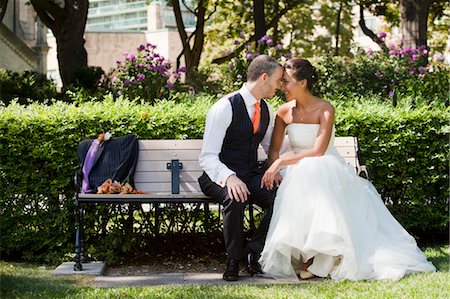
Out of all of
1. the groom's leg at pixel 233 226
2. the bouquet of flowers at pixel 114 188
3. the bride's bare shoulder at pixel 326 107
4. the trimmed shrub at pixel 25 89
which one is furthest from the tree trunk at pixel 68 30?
the groom's leg at pixel 233 226

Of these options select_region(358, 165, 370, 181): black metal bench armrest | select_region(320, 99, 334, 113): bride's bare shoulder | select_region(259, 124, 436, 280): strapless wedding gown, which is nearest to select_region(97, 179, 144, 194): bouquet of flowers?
select_region(259, 124, 436, 280): strapless wedding gown

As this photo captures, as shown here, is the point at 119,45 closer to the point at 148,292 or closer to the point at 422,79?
the point at 422,79

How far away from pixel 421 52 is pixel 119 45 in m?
65.9

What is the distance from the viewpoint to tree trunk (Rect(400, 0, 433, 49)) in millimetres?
18828

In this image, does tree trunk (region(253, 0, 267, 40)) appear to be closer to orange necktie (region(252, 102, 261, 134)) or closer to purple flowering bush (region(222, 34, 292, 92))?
purple flowering bush (region(222, 34, 292, 92))

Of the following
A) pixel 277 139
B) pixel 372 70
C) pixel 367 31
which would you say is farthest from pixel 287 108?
pixel 367 31

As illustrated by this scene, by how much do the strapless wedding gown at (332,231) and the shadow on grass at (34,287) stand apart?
1681 mm

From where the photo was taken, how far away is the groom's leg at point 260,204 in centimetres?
770

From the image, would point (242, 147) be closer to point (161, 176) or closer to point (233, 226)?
point (233, 226)

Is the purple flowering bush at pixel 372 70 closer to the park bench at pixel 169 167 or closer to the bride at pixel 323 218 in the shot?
the park bench at pixel 169 167

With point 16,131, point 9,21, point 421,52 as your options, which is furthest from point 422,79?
point 9,21

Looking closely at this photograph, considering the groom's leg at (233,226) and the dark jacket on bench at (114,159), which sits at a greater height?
the dark jacket on bench at (114,159)

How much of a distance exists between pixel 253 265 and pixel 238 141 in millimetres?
1118

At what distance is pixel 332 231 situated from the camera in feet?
23.6
